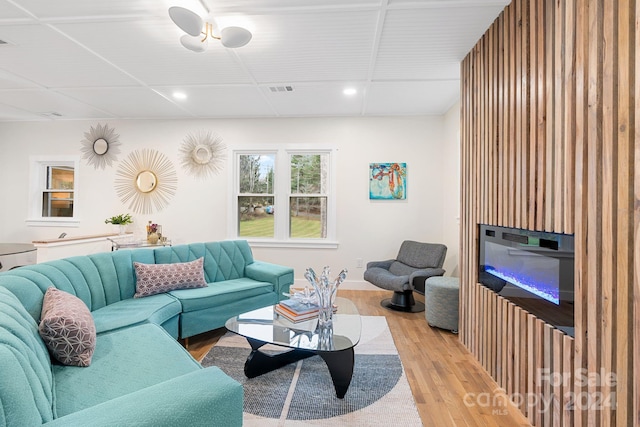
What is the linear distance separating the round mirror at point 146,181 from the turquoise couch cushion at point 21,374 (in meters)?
3.65

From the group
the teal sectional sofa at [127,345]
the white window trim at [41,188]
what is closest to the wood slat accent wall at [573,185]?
the teal sectional sofa at [127,345]

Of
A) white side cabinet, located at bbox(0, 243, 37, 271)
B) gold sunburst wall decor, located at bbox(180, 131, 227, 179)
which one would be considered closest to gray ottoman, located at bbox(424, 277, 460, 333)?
gold sunburst wall decor, located at bbox(180, 131, 227, 179)

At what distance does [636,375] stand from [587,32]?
146 centimetres

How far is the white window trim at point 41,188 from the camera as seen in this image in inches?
188

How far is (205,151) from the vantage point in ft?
15.2

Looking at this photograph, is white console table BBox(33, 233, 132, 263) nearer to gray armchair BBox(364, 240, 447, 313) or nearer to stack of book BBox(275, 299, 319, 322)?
stack of book BBox(275, 299, 319, 322)

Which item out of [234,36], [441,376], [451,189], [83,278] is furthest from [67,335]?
[451,189]

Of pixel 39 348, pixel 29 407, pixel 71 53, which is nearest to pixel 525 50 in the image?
pixel 29 407

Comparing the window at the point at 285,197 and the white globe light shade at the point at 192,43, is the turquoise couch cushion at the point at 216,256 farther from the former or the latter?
the white globe light shade at the point at 192,43

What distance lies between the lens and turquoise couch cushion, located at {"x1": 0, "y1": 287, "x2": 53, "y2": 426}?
32.9 inches

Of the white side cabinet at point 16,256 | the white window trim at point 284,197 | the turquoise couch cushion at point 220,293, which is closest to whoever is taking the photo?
the turquoise couch cushion at point 220,293

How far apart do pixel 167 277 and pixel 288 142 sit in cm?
263

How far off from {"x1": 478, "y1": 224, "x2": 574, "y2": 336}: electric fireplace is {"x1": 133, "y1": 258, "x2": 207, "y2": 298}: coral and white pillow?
2.61 m

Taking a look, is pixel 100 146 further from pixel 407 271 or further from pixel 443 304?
pixel 443 304
